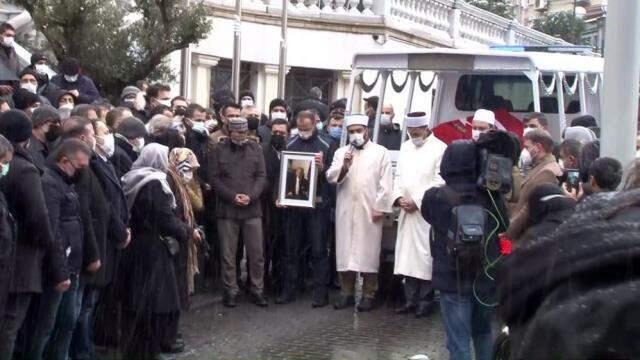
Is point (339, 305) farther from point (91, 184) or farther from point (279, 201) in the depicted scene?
point (91, 184)

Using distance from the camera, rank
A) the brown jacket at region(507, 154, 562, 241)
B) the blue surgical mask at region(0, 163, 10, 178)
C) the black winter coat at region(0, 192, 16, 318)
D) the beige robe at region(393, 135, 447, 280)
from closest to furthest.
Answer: the black winter coat at region(0, 192, 16, 318) → the blue surgical mask at region(0, 163, 10, 178) → the brown jacket at region(507, 154, 562, 241) → the beige robe at region(393, 135, 447, 280)

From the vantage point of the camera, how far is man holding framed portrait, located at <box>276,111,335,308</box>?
12.3 metres

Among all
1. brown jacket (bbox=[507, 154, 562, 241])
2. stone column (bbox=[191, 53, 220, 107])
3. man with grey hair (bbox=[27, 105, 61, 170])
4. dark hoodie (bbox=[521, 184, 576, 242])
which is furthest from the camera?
stone column (bbox=[191, 53, 220, 107])

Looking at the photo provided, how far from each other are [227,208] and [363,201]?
1.44 metres

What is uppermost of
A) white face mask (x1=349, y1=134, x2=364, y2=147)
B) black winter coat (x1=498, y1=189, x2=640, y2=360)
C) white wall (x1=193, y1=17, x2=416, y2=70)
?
white wall (x1=193, y1=17, x2=416, y2=70)

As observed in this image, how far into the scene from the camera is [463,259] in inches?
314

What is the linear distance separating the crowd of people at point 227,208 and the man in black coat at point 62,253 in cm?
1

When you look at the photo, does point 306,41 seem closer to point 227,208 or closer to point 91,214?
point 227,208

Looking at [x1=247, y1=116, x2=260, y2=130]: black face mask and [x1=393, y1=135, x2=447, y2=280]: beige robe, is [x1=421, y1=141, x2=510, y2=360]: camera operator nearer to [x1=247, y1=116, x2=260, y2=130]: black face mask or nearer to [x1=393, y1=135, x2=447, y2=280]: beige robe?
[x1=393, y1=135, x2=447, y2=280]: beige robe

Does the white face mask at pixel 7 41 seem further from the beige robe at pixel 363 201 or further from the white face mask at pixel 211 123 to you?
the beige robe at pixel 363 201

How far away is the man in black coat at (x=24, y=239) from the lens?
7828 mm

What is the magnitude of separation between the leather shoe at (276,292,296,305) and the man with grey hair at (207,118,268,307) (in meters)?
0.26

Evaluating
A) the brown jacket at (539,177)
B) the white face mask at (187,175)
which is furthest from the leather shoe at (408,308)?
the white face mask at (187,175)

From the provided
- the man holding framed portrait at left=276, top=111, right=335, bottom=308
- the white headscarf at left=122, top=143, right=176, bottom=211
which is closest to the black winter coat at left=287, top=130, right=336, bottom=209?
the man holding framed portrait at left=276, top=111, right=335, bottom=308
